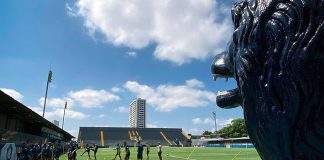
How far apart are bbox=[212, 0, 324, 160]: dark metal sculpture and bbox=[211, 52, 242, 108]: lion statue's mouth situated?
16cm

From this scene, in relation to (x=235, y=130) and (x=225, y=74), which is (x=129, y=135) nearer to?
(x=235, y=130)

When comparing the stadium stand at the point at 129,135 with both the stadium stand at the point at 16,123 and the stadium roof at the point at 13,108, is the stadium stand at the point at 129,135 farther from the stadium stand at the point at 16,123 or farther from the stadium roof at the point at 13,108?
the stadium roof at the point at 13,108

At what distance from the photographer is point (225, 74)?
149 centimetres

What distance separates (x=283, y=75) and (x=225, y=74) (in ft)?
1.24

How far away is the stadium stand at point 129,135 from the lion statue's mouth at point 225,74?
307ft

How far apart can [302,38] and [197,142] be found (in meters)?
89.7

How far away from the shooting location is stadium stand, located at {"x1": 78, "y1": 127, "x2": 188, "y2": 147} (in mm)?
96375

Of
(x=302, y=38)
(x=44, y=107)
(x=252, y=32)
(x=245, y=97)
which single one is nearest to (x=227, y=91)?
(x=245, y=97)

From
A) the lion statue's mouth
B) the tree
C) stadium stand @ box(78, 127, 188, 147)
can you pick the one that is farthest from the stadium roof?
the tree

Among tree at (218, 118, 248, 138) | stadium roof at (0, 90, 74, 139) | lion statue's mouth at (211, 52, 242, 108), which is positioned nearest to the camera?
lion statue's mouth at (211, 52, 242, 108)

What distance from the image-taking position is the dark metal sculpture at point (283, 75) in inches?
42.7

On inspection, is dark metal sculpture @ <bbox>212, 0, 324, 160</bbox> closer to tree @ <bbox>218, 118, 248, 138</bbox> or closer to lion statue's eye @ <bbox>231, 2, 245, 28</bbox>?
lion statue's eye @ <bbox>231, 2, 245, 28</bbox>

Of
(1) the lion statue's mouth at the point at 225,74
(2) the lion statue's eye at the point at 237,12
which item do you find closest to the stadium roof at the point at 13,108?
(1) the lion statue's mouth at the point at 225,74

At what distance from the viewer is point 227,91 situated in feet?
5.08
